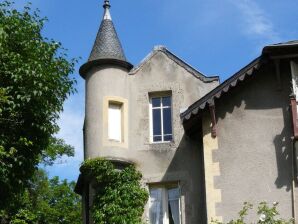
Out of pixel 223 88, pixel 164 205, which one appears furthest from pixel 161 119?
pixel 223 88

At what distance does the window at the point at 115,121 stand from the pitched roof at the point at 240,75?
3.09m

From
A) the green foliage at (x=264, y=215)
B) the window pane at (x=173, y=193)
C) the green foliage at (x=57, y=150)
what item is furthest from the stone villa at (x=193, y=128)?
the green foliage at (x=57, y=150)

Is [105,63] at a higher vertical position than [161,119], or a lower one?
higher

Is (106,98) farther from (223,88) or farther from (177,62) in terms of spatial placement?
(223,88)

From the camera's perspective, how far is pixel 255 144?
1630cm

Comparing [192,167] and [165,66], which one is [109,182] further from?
[165,66]

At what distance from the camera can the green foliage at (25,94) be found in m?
16.5

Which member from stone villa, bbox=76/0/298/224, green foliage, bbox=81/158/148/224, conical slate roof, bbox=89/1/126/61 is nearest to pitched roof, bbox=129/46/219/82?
stone villa, bbox=76/0/298/224

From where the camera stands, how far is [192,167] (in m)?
17.8

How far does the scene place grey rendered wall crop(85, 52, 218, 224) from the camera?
1772 cm

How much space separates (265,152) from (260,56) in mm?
2723

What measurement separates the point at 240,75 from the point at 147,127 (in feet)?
12.8

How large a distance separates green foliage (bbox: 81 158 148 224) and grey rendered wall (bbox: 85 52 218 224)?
17.0 inches

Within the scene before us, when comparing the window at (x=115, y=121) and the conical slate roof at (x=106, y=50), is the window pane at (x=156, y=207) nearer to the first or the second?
the window at (x=115, y=121)
